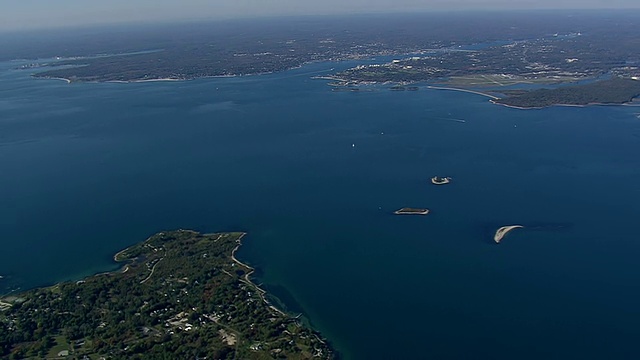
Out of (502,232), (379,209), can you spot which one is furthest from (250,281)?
(502,232)

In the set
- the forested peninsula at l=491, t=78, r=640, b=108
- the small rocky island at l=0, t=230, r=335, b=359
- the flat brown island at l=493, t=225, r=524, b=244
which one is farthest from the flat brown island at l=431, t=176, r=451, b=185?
the forested peninsula at l=491, t=78, r=640, b=108

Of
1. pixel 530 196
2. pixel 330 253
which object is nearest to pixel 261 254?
pixel 330 253

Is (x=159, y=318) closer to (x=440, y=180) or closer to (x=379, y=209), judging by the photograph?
(x=379, y=209)

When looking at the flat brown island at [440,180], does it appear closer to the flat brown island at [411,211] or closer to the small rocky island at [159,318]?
the flat brown island at [411,211]

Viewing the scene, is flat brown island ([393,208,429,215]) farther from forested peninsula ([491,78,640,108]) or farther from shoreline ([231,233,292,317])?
forested peninsula ([491,78,640,108])

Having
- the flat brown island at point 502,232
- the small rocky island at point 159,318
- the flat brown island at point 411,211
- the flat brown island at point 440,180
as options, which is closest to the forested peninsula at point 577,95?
the flat brown island at point 440,180

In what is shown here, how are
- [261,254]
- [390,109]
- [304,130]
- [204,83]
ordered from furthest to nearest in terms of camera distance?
[204,83] → [390,109] → [304,130] → [261,254]

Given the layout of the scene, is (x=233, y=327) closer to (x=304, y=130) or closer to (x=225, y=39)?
(x=304, y=130)

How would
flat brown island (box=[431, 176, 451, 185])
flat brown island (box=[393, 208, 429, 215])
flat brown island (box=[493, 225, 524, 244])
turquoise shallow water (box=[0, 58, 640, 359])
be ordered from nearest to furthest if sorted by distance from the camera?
turquoise shallow water (box=[0, 58, 640, 359]), flat brown island (box=[493, 225, 524, 244]), flat brown island (box=[393, 208, 429, 215]), flat brown island (box=[431, 176, 451, 185])

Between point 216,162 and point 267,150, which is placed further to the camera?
point 267,150
